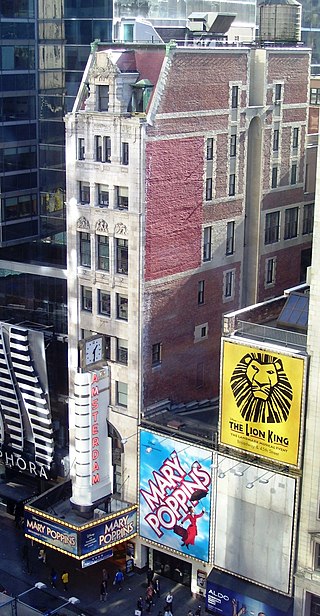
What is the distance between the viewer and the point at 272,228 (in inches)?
3103

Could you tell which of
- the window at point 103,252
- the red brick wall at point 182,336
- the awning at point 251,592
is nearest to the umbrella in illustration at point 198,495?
the awning at point 251,592

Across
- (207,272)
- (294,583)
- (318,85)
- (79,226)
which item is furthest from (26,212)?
(294,583)

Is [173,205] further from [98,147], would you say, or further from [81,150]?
[81,150]

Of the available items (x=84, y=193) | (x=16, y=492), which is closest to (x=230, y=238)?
(x=84, y=193)

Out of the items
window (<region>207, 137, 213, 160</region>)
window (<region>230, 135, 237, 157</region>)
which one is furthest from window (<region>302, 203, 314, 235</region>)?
window (<region>207, 137, 213, 160</region>)

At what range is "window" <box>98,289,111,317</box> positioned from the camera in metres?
69.2

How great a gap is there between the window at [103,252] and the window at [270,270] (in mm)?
15978

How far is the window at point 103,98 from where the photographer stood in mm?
67125

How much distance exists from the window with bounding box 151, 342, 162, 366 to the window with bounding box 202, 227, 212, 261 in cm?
781

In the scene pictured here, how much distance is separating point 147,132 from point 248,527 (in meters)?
26.3

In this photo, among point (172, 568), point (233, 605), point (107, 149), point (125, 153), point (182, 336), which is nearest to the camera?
point (233, 605)

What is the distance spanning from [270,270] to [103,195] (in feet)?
58.7

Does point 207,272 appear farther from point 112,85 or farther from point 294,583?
point 294,583

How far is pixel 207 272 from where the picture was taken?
242ft
